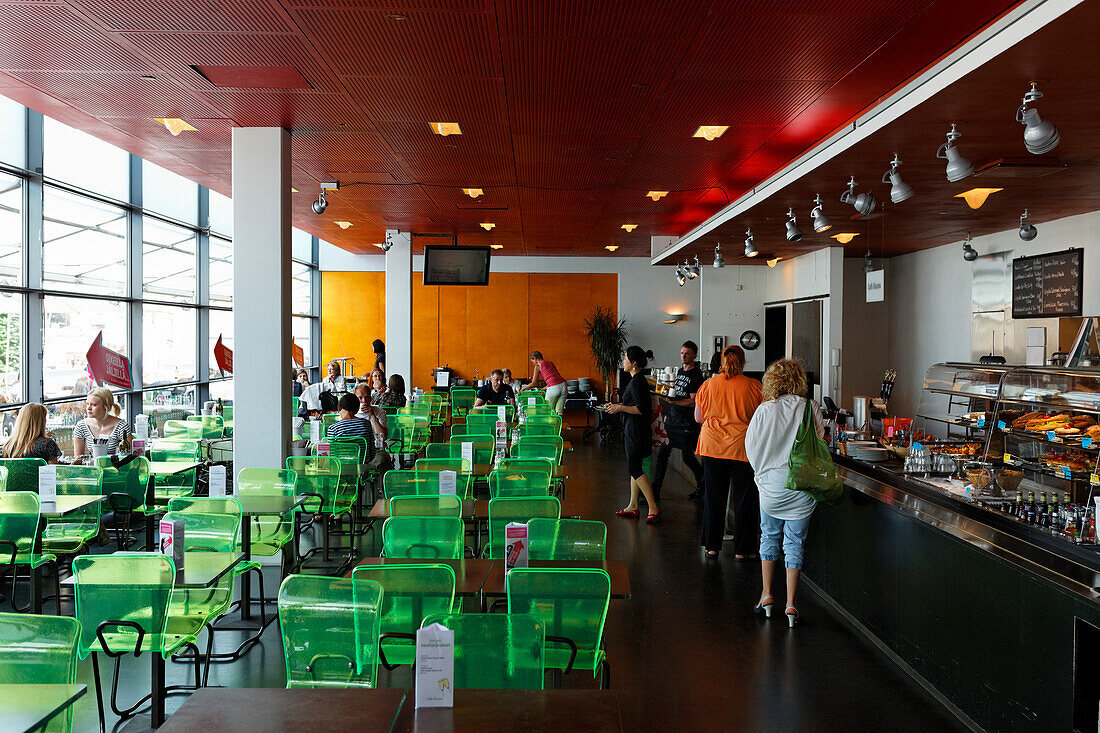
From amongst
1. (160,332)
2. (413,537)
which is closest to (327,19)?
(413,537)

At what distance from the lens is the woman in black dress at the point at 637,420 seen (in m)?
7.84

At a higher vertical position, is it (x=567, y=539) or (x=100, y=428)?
(x=100, y=428)

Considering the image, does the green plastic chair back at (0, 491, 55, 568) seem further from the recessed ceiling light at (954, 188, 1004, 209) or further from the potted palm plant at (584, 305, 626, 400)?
the potted palm plant at (584, 305, 626, 400)

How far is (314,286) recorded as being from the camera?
1833 centimetres

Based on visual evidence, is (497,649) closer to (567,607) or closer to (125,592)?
(567,607)

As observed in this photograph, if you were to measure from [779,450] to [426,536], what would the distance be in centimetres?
237

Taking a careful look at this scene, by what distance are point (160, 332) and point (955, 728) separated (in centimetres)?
1021

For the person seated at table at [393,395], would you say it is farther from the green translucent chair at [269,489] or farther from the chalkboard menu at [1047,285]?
the chalkboard menu at [1047,285]

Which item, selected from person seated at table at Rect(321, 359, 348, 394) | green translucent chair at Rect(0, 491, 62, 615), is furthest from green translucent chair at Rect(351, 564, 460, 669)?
person seated at table at Rect(321, 359, 348, 394)

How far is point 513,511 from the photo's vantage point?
4.88 m

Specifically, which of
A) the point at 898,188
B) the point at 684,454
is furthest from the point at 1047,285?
the point at 898,188

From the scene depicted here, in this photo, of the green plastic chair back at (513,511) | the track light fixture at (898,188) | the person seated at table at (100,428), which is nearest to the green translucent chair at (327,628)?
the green plastic chair back at (513,511)

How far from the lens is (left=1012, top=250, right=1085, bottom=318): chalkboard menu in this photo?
8.96 metres

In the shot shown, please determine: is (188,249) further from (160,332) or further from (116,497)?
(116,497)
